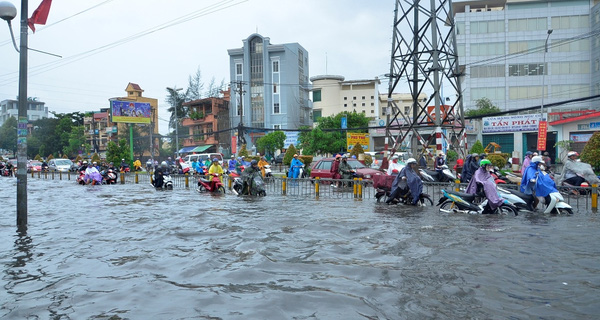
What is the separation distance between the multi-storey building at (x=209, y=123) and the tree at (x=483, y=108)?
30.6 meters

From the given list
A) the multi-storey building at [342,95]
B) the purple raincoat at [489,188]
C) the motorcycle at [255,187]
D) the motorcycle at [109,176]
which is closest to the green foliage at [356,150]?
the motorcycle at [109,176]

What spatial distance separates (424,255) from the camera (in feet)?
22.1

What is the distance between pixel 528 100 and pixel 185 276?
166 feet

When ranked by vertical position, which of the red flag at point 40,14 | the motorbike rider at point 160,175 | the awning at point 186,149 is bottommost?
the motorbike rider at point 160,175

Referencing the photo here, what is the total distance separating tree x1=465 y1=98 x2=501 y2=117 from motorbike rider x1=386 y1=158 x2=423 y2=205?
36.0 metres

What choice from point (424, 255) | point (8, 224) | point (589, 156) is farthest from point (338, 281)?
point (589, 156)

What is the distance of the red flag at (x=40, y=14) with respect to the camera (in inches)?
385

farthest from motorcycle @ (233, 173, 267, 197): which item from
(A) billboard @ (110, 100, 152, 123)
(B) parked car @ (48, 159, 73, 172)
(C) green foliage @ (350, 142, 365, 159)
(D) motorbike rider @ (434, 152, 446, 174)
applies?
(A) billboard @ (110, 100, 152, 123)

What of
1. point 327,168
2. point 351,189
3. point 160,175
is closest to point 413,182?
point 351,189

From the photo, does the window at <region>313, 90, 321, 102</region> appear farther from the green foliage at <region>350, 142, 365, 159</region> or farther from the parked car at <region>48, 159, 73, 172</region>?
the green foliage at <region>350, 142, 365, 159</region>

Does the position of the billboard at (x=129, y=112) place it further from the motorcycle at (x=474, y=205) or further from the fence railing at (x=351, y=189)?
the motorcycle at (x=474, y=205)

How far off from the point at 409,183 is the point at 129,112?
Result: 1695 inches

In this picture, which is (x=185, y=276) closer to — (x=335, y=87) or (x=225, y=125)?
(x=225, y=125)

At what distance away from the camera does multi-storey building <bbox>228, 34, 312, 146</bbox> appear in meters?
60.4
